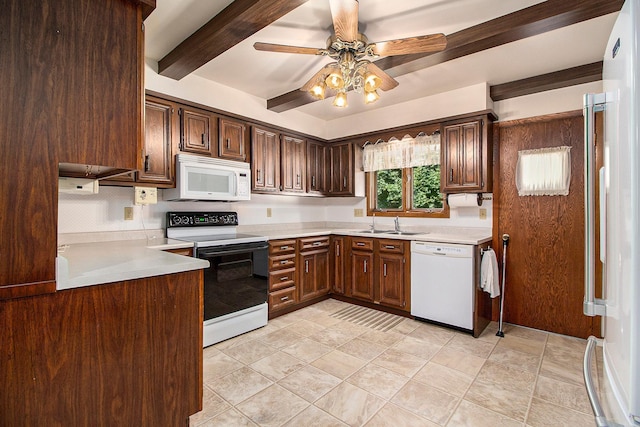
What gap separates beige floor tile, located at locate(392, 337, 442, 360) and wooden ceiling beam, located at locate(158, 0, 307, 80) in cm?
263

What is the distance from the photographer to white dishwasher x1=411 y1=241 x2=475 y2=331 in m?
2.92

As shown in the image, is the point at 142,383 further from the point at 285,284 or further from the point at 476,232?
the point at 476,232

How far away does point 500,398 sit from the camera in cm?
198

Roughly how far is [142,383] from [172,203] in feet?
6.83

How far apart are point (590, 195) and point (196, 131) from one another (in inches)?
116

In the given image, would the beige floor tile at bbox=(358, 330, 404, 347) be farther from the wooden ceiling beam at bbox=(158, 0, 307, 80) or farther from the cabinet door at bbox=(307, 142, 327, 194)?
the wooden ceiling beam at bbox=(158, 0, 307, 80)

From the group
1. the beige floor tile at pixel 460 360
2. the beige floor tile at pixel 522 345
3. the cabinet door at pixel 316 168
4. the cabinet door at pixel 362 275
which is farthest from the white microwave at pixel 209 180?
the beige floor tile at pixel 522 345

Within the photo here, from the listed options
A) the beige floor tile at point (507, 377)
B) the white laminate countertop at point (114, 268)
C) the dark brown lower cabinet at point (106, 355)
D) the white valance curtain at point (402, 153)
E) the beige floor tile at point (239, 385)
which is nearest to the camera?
the dark brown lower cabinet at point (106, 355)

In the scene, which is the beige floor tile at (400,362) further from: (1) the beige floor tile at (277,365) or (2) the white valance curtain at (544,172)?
(2) the white valance curtain at (544,172)

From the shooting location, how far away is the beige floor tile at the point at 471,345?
8.56 ft

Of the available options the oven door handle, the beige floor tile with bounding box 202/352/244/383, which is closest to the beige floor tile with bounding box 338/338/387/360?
the beige floor tile with bounding box 202/352/244/383

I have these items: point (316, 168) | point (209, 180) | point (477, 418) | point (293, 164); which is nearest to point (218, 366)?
point (209, 180)

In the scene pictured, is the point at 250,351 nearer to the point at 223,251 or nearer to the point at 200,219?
Result: the point at 223,251

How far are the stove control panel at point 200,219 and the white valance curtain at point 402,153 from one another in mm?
1892
